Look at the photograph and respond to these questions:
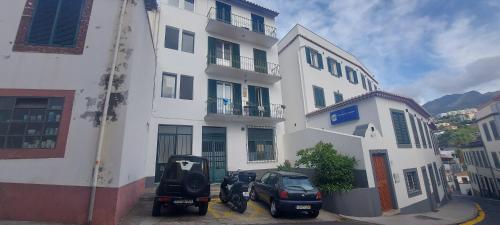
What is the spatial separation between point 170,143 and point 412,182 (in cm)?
1439

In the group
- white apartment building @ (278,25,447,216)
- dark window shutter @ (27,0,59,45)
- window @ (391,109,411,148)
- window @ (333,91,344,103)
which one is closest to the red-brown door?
white apartment building @ (278,25,447,216)

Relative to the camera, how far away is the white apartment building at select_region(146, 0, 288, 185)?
13.3m

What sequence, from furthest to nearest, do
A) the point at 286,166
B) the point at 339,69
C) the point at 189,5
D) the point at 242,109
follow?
1. the point at 339,69
2. the point at 189,5
3. the point at 242,109
4. the point at 286,166

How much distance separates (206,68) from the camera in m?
14.8

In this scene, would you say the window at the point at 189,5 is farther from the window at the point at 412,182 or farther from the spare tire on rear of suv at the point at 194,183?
the window at the point at 412,182

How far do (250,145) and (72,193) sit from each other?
34.5ft

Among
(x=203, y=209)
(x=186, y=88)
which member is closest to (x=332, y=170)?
(x=203, y=209)

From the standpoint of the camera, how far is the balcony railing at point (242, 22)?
648 inches

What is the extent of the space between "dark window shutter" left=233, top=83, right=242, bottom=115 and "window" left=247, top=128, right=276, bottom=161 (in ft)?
5.12

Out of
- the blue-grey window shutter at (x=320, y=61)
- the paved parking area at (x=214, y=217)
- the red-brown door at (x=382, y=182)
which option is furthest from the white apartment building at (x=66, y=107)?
the blue-grey window shutter at (x=320, y=61)

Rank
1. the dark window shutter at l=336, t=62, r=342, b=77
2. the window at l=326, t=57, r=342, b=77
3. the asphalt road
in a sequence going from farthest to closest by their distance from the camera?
the dark window shutter at l=336, t=62, r=342, b=77, the window at l=326, t=57, r=342, b=77, the asphalt road

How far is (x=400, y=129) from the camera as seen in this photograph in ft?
44.8

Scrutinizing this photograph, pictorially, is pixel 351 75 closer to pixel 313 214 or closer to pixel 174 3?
pixel 174 3

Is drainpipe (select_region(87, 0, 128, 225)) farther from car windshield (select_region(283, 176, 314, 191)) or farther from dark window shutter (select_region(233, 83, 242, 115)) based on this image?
dark window shutter (select_region(233, 83, 242, 115))
